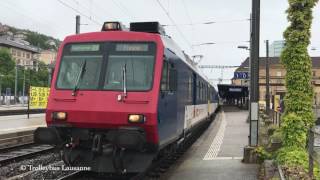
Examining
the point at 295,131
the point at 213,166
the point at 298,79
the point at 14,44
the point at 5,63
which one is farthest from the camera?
the point at 14,44

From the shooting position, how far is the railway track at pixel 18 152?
13.6 meters

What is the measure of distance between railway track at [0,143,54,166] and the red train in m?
4.14

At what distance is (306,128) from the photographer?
11.2m

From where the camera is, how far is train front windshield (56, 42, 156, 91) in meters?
9.65

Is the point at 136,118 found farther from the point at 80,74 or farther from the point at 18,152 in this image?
the point at 18,152

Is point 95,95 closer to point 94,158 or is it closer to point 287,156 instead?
point 94,158

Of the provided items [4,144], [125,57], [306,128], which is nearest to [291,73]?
[306,128]

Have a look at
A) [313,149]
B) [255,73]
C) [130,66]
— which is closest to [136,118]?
[130,66]

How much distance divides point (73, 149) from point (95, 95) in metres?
1.11

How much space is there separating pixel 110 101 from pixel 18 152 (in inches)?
289

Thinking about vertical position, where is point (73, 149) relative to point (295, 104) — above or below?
below

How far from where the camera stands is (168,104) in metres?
10.4

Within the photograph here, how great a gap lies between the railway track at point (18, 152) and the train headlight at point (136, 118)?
17.3 ft

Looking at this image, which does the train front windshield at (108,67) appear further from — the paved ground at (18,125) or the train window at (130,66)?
the paved ground at (18,125)
